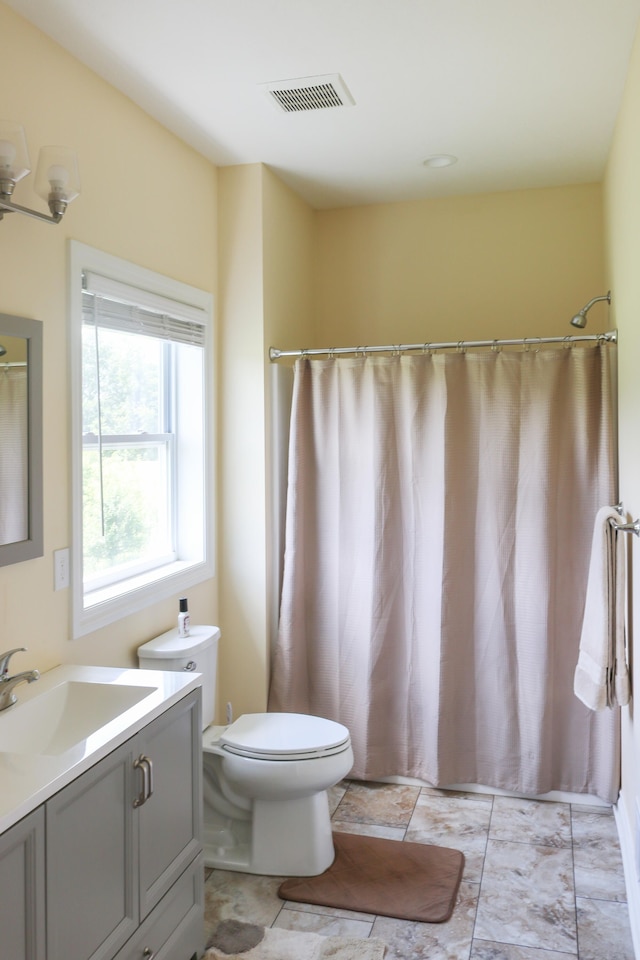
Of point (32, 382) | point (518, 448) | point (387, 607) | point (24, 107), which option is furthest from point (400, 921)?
point (24, 107)

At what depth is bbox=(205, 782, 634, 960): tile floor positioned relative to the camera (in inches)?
90.5

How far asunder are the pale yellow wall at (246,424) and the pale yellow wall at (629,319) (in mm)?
1355

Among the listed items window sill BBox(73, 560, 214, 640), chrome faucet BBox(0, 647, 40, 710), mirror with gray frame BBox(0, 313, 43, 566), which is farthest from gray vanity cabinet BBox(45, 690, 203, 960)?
mirror with gray frame BBox(0, 313, 43, 566)

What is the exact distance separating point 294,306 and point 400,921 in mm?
2475

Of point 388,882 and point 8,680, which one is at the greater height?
point 8,680

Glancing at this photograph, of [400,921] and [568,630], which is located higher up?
[568,630]

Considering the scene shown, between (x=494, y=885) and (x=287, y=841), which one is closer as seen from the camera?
(x=494, y=885)

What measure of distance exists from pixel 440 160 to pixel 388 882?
8.87 feet

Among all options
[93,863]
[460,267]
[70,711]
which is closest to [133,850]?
[93,863]

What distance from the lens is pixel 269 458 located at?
3.35 m

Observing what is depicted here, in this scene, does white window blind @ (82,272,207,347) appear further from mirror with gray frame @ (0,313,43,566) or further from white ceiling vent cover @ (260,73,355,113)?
white ceiling vent cover @ (260,73,355,113)

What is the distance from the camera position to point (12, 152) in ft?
6.08

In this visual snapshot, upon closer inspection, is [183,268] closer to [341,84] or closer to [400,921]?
[341,84]

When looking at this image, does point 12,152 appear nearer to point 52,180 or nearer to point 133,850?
point 52,180
